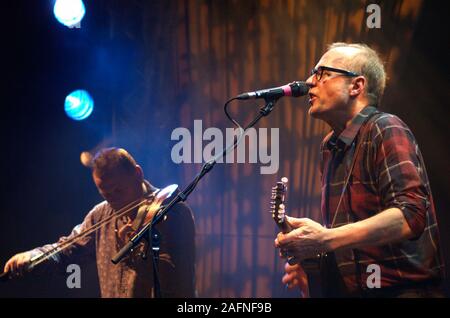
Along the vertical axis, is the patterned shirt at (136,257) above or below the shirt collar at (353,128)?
below

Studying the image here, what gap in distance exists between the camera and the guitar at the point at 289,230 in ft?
7.11

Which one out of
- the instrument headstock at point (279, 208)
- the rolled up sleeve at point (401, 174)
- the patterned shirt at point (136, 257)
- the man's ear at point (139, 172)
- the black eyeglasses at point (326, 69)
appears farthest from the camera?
the man's ear at point (139, 172)

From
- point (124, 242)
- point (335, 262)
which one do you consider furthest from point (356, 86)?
point (124, 242)

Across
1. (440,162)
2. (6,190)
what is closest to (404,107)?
(440,162)

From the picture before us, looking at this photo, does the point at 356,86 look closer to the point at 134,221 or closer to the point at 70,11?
the point at 134,221

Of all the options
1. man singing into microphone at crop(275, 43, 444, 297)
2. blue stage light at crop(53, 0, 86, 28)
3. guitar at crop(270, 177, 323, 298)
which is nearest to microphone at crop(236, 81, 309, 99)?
man singing into microphone at crop(275, 43, 444, 297)

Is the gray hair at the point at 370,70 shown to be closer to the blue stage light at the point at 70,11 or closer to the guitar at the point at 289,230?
the guitar at the point at 289,230

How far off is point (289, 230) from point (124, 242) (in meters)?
1.09

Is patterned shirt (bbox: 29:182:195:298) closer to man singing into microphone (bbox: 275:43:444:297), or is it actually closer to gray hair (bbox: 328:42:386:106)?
man singing into microphone (bbox: 275:43:444:297)

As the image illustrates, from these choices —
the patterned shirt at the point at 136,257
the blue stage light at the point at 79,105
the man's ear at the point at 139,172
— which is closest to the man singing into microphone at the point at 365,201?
the patterned shirt at the point at 136,257

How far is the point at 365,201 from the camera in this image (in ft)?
7.04

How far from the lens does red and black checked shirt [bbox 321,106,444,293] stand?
1.94m

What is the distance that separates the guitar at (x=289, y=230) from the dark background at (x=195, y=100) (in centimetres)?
67
